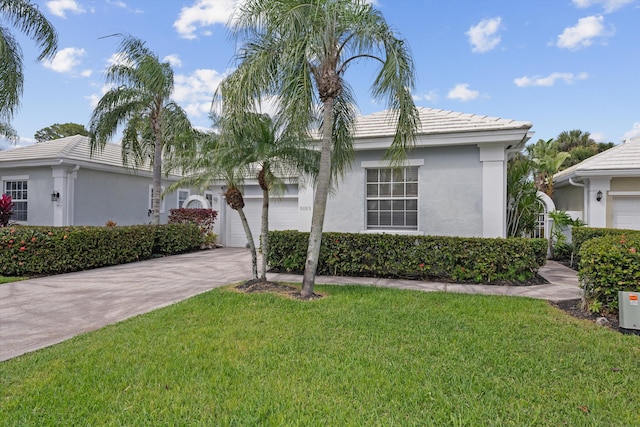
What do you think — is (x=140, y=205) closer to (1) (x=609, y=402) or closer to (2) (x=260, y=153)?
(2) (x=260, y=153)

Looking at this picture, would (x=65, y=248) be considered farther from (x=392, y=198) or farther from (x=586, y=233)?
(x=586, y=233)

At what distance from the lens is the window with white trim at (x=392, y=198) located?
10.0 meters

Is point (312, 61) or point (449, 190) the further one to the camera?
point (449, 190)

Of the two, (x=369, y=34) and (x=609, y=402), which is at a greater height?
(x=369, y=34)

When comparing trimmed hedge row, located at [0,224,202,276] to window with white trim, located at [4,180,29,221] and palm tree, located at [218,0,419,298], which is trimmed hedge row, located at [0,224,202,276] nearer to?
palm tree, located at [218,0,419,298]

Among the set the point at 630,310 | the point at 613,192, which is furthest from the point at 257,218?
the point at 613,192

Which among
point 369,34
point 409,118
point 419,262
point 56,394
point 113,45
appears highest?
point 113,45

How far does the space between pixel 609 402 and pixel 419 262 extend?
549cm

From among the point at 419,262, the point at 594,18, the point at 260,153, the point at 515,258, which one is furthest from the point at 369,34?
the point at 594,18

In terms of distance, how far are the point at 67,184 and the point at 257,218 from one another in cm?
774

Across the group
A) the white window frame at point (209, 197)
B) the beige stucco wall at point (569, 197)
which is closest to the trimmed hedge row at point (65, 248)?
the white window frame at point (209, 197)

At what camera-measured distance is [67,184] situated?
47.2 feet

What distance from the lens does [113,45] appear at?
12766 millimetres

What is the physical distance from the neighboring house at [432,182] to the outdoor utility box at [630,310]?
434 centimetres
